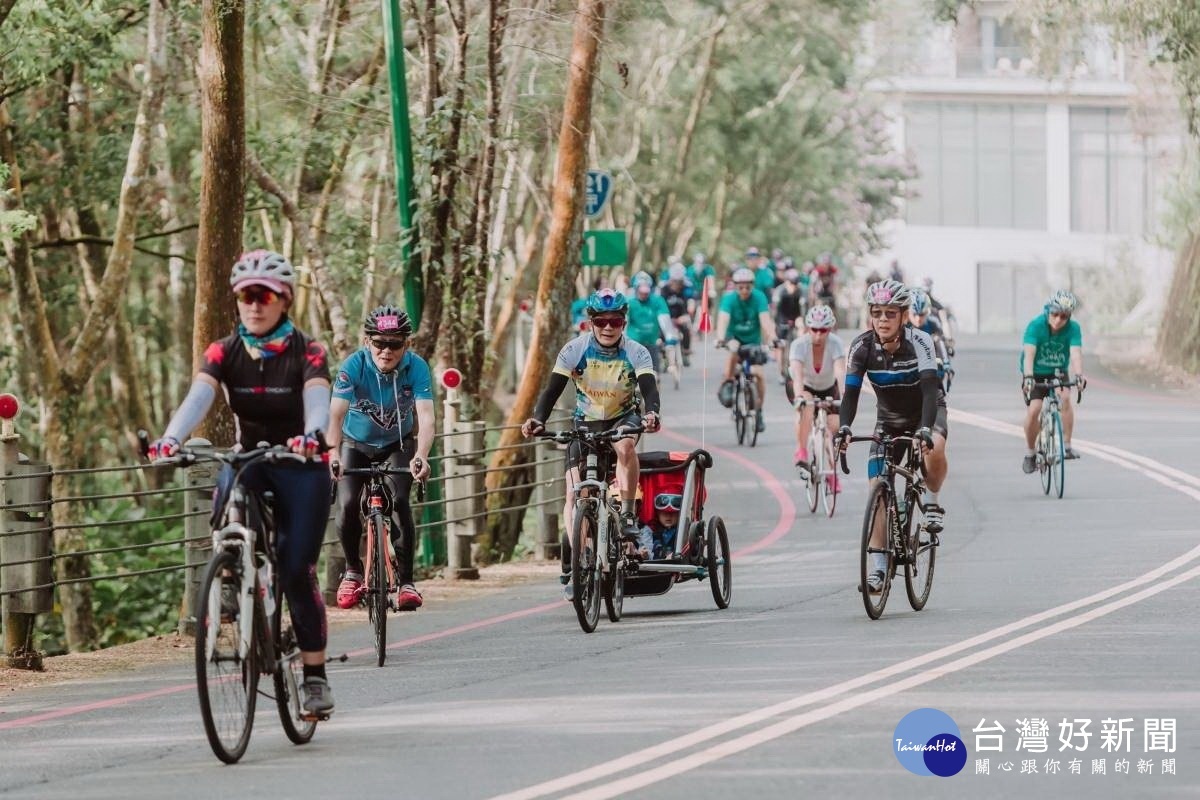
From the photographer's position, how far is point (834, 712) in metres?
10.1

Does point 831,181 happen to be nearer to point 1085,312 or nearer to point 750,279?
point 1085,312

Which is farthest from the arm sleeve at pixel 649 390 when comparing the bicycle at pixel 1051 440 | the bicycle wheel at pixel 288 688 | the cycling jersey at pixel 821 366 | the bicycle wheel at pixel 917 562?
the bicycle at pixel 1051 440

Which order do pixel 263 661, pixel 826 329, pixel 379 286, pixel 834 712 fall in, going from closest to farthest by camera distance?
pixel 263 661 < pixel 834 712 < pixel 826 329 < pixel 379 286

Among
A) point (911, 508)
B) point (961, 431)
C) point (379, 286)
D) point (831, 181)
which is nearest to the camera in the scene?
point (911, 508)

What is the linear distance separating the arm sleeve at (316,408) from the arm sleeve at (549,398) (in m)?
4.51

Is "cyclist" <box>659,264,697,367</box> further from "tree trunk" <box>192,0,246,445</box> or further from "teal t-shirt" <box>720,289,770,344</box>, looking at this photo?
→ "tree trunk" <box>192,0,246,445</box>

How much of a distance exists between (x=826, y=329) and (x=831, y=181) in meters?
42.1

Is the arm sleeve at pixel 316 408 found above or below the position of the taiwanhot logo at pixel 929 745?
above

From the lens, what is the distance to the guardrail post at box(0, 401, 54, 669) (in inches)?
547

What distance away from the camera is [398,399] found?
44.1 feet

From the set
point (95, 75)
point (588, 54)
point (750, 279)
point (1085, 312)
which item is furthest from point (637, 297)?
point (1085, 312)

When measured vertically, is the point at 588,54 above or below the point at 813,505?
above

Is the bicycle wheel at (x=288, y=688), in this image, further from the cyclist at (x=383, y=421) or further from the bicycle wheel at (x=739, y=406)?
the bicycle wheel at (x=739, y=406)

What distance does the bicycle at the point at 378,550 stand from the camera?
12.6 m
